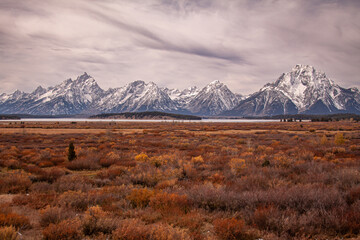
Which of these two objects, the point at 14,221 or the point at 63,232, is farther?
the point at 14,221

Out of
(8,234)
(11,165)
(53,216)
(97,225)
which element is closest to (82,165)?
(11,165)

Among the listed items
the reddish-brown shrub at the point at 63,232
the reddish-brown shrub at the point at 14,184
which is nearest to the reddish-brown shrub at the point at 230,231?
the reddish-brown shrub at the point at 63,232

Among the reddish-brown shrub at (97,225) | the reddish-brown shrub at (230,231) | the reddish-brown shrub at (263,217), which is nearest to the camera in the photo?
the reddish-brown shrub at (230,231)

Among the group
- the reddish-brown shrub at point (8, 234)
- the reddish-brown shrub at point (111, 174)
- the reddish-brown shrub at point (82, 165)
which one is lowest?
the reddish-brown shrub at point (82, 165)

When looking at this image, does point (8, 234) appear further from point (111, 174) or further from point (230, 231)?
point (111, 174)

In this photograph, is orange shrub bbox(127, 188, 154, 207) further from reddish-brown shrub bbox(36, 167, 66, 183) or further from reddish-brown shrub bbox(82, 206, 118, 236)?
reddish-brown shrub bbox(36, 167, 66, 183)

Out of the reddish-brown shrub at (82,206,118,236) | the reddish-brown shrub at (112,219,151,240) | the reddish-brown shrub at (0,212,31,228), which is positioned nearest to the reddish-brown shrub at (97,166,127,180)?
the reddish-brown shrub at (0,212,31,228)

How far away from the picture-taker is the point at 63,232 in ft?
14.7

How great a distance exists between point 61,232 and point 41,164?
10.9 meters

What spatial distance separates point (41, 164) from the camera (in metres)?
13.7

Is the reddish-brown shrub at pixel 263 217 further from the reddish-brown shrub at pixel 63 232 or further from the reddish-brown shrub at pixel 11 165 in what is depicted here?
the reddish-brown shrub at pixel 11 165

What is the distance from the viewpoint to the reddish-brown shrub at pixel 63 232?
4.45m

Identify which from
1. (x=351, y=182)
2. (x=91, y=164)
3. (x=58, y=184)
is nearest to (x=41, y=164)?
(x=91, y=164)

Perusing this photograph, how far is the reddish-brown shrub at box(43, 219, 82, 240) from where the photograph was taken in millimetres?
4449
